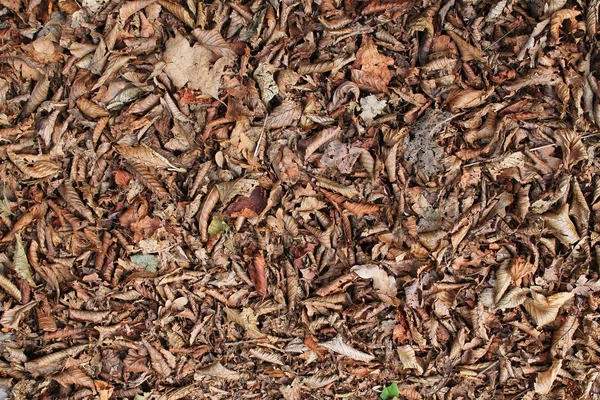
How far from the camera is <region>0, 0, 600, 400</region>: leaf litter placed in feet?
8.24

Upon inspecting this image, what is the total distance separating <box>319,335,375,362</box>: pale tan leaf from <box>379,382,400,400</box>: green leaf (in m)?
0.21

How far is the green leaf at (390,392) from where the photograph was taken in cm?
266

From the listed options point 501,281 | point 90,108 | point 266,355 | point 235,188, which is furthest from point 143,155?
point 501,281

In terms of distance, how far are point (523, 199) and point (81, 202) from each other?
229 cm

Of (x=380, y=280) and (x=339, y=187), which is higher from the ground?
(x=339, y=187)

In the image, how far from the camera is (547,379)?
8.59ft

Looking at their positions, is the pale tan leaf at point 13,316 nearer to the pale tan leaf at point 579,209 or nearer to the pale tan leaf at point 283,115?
the pale tan leaf at point 283,115

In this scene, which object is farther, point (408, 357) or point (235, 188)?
point (408, 357)

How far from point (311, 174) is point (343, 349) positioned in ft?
3.10

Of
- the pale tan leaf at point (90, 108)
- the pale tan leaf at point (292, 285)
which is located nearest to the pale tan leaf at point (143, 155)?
the pale tan leaf at point (90, 108)

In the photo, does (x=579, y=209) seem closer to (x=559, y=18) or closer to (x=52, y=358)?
(x=559, y=18)

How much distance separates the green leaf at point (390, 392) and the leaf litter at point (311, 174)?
0.54ft

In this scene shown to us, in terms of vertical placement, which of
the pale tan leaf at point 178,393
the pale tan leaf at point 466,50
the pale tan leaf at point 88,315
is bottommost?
the pale tan leaf at point 178,393

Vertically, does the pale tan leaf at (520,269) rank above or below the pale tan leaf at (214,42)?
below
